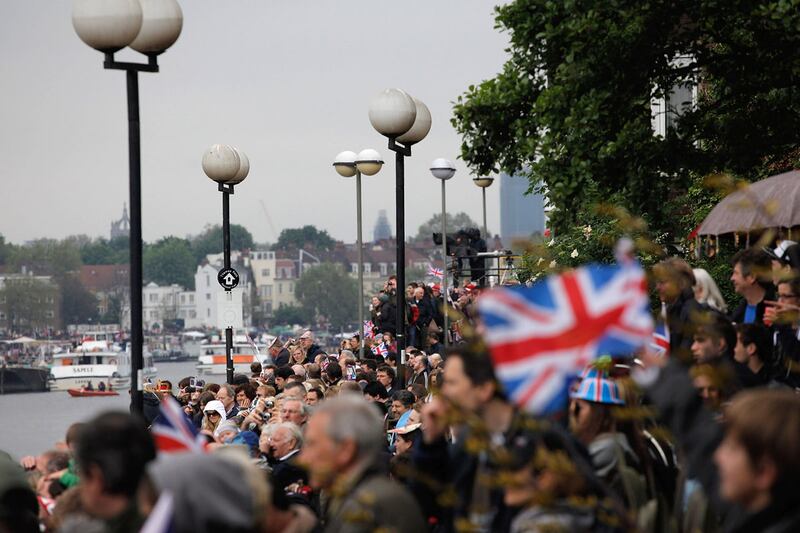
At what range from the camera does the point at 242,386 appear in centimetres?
1819

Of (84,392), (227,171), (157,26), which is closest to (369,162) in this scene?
(227,171)

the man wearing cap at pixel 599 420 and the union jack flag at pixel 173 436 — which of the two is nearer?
the union jack flag at pixel 173 436

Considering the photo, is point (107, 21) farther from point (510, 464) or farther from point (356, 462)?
point (510, 464)

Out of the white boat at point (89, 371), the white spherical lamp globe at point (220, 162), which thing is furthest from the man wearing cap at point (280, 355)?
the white boat at point (89, 371)

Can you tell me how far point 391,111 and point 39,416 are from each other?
102 meters

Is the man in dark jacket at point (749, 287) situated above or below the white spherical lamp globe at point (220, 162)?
below

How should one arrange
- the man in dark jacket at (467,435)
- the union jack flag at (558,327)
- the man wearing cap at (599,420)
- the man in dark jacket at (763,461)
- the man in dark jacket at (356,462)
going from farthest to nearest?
the man wearing cap at (599,420) → the man in dark jacket at (467,435) → the man in dark jacket at (356,462) → the union jack flag at (558,327) → the man in dark jacket at (763,461)

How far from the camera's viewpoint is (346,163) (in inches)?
1056

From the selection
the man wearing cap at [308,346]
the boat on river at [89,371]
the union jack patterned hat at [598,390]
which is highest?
the union jack patterned hat at [598,390]

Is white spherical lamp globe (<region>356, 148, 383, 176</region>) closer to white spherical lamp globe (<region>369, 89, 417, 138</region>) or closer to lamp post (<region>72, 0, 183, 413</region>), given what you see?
white spherical lamp globe (<region>369, 89, 417, 138</region>)

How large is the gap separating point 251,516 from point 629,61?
1804cm

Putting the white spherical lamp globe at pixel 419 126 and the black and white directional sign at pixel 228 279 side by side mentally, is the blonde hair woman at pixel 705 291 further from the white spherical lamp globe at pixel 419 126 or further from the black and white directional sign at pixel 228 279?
the black and white directional sign at pixel 228 279

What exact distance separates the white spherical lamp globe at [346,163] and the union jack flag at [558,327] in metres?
22.1

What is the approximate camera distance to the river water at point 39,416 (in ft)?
271
